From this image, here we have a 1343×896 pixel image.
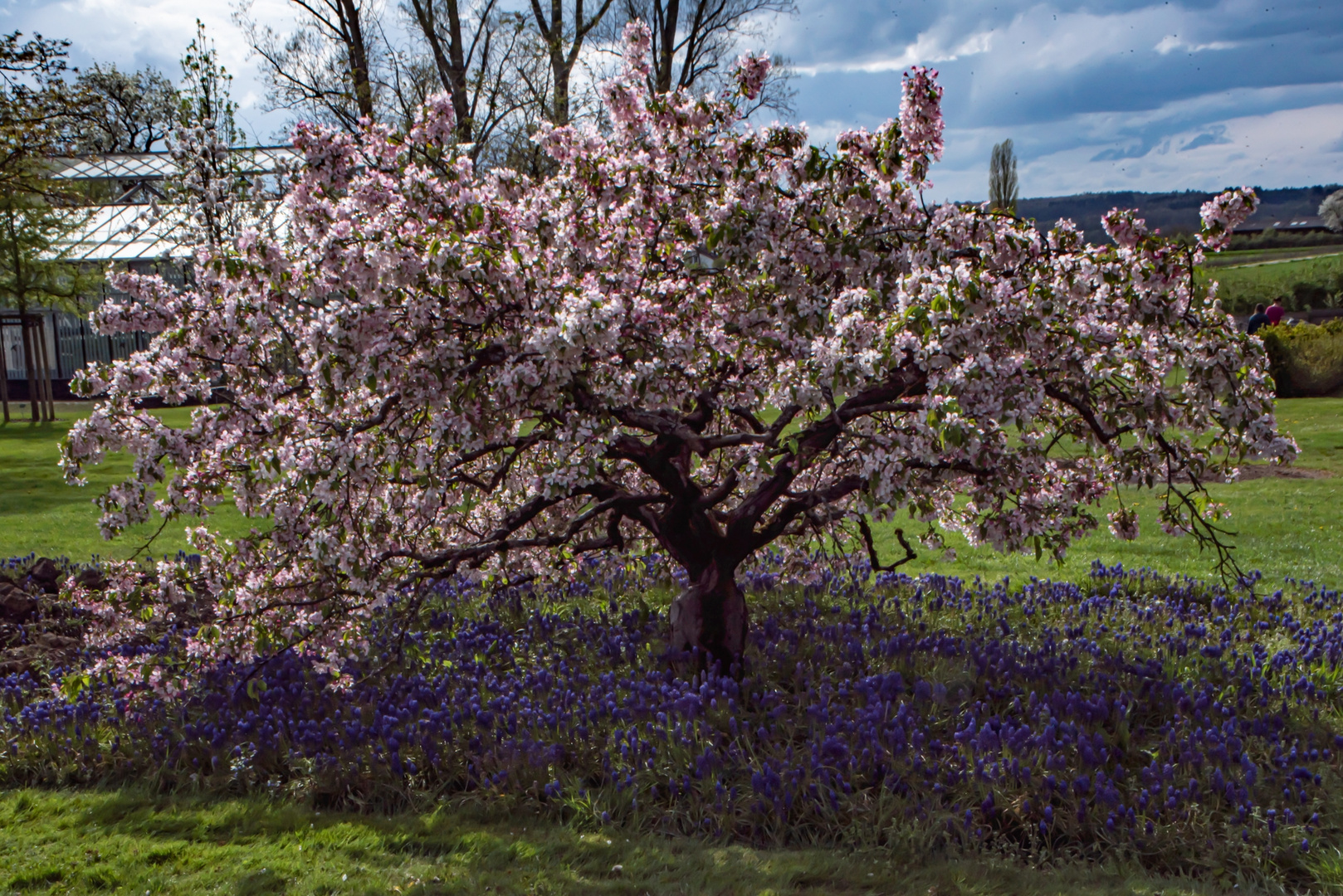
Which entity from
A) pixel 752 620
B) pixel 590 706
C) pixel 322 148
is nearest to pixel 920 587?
pixel 752 620

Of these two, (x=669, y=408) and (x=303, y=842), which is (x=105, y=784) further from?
(x=669, y=408)

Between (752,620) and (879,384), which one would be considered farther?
(752,620)

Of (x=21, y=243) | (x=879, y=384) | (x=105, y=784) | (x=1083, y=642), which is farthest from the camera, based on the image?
(x=21, y=243)

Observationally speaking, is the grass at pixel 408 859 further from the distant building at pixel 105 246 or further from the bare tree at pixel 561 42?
the distant building at pixel 105 246

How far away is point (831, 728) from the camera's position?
5695mm

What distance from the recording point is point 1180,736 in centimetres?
570

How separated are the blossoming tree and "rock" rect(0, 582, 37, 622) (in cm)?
389

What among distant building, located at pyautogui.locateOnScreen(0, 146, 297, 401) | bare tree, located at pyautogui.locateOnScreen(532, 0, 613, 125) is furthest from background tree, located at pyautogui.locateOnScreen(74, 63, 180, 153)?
bare tree, located at pyautogui.locateOnScreen(532, 0, 613, 125)

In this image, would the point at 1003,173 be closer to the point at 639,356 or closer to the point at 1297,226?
the point at 1297,226

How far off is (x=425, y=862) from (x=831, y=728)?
2336 mm

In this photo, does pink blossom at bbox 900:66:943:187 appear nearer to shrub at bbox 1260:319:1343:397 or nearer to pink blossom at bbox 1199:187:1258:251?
pink blossom at bbox 1199:187:1258:251

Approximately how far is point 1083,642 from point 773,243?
3984 mm

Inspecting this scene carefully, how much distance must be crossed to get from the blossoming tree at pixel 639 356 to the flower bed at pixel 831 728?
29.9 inches

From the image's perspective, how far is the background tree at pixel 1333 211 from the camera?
5653cm
